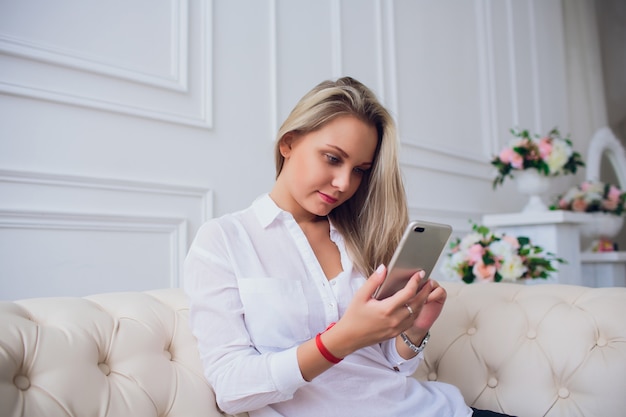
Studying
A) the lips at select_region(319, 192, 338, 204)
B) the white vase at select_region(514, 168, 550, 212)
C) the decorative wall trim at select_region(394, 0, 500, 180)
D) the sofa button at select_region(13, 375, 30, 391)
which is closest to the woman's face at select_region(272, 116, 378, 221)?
the lips at select_region(319, 192, 338, 204)

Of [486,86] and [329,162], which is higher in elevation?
[486,86]

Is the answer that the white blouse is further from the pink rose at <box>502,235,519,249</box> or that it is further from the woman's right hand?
the pink rose at <box>502,235,519,249</box>

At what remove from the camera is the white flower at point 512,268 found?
2152mm

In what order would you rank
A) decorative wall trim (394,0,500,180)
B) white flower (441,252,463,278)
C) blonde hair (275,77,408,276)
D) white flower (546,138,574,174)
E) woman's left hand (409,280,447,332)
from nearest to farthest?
woman's left hand (409,280,447,332)
blonde hair (275,77,408,276)
white flower (441,252,463,278)
white flower (546,138,574,174)
decorative wall trim (394,0,500,180)

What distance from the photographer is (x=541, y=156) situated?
9.81ft

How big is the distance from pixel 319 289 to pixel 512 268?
52.3 inches

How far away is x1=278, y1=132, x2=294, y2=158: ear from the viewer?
123cm

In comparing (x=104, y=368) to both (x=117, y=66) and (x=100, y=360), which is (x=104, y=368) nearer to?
(x=100, y=360)

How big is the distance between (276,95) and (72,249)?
1001 millimetres

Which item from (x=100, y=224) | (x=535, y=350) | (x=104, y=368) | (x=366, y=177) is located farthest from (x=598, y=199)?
(x=104, y=368)

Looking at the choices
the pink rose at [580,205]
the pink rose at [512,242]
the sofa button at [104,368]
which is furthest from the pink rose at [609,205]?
the sofa button at [104,368]

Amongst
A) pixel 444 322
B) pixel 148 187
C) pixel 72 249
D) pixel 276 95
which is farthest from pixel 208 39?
pixel 444 322

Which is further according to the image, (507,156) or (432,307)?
(507,156)

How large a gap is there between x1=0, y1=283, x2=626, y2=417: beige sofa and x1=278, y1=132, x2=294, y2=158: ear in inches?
16.0
